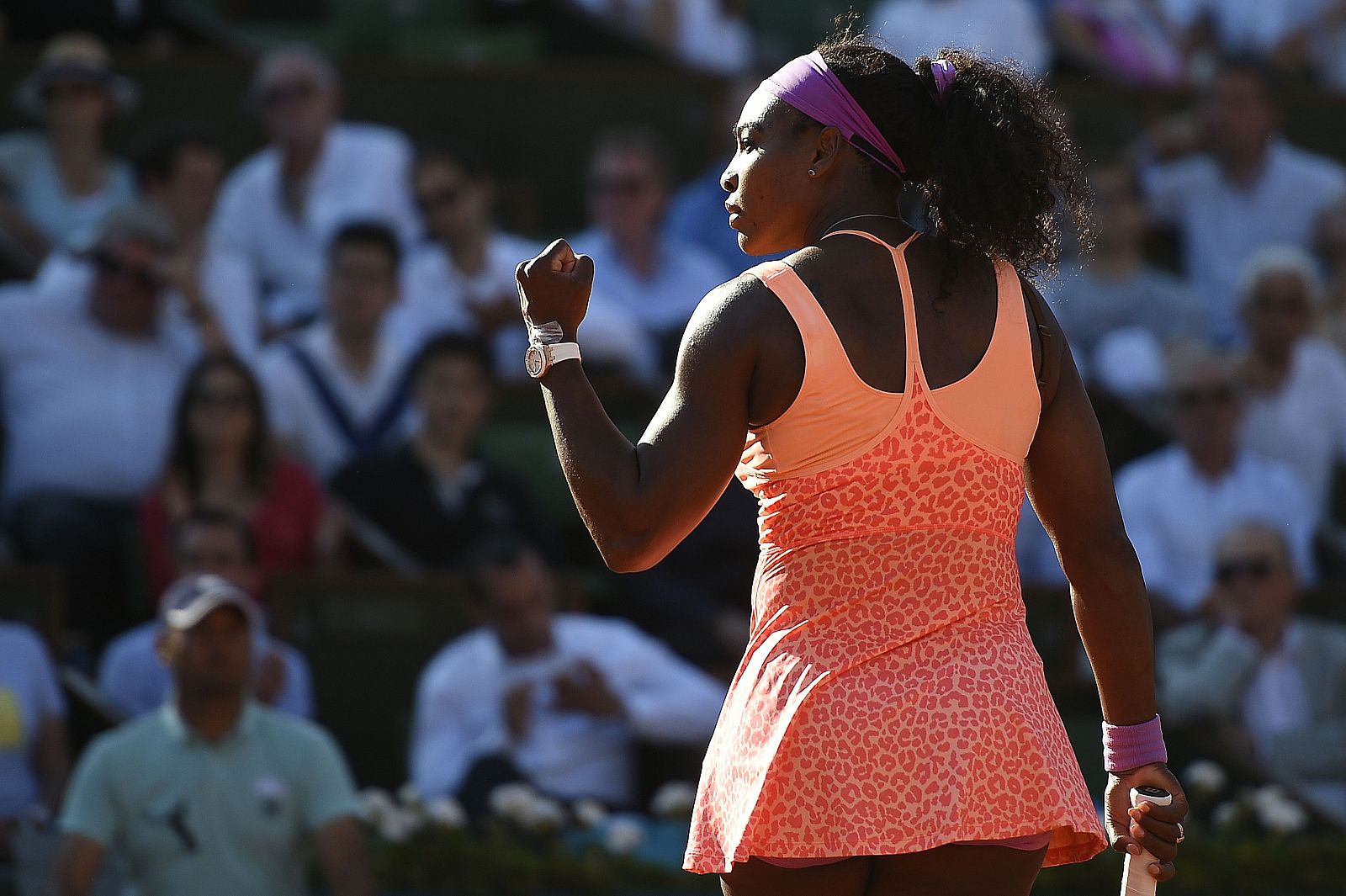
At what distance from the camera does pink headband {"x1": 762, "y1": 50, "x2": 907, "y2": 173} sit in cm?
233

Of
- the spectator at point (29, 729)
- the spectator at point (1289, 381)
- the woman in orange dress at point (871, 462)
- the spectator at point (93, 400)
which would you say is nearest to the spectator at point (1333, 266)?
the spectator at point (1289, 381)

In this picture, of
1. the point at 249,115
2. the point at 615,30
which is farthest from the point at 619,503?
the point at 615,30

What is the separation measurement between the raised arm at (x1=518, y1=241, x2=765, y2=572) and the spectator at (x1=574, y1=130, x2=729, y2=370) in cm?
590

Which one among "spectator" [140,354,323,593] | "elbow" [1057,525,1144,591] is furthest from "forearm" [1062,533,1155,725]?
"spectator" [140,354,323,593]

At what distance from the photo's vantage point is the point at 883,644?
221cm

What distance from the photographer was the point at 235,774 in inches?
199

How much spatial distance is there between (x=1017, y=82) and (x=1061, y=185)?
14 cm

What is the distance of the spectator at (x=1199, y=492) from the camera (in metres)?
7.23

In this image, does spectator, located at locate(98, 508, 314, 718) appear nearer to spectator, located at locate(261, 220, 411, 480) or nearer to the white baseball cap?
the white baseball cap

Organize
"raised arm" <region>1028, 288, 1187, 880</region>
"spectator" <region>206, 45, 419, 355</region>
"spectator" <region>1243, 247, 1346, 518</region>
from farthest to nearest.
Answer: "spectator" <region>206, 45, 419, 355</region>, "spectator" <region>1243, 247, 1346, 518</region>, "raised arm" <region>1028, 288, 1187, 880</region>

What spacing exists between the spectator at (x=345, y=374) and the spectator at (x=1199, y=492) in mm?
2748

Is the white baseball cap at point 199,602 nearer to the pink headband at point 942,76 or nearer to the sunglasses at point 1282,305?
the pink headband at point 942,76

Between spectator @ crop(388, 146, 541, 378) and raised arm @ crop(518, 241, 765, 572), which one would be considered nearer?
raised arm @ crop(518, 241, 765, 572)

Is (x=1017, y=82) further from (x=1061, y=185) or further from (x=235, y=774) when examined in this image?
(x=235, y=774)
